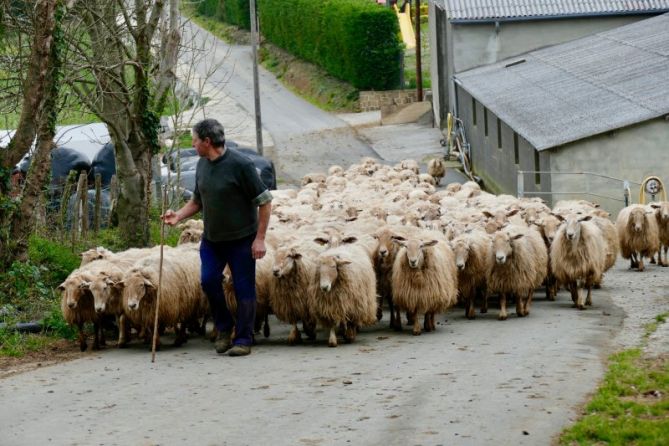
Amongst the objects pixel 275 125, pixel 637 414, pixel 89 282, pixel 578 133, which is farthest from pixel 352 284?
pixel 275 125

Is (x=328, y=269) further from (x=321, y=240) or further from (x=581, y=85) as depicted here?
(x=581, y=85)

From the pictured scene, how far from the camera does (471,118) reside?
42125 mm

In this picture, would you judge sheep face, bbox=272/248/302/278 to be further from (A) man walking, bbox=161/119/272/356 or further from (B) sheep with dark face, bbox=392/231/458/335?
(B) sheep with dark face, bbox=392/231/458/335

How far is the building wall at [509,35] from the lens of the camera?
42125 millimetres

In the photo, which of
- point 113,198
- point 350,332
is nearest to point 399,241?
point 350,332

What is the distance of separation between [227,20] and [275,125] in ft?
82.7

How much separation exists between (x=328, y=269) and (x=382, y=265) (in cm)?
244

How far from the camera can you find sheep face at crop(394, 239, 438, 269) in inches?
593

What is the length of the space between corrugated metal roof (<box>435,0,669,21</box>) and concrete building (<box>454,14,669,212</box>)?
198 centimetres

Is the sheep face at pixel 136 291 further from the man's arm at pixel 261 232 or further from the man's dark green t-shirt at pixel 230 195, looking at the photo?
the man's arm at pixel 261 232

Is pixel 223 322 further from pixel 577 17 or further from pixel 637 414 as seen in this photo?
pixel 577 17

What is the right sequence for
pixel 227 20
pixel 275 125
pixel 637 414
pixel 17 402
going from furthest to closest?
pixel 227 20, pixel 275 125, pixel 17 402, pixel 637 414

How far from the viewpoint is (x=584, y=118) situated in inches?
1182

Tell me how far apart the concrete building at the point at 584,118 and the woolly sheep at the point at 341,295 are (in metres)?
15.0
